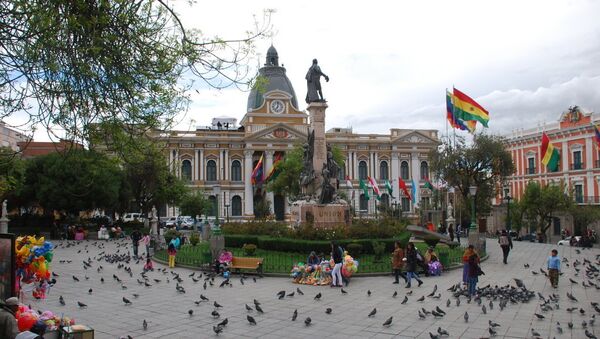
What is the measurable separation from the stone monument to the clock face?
37.0m

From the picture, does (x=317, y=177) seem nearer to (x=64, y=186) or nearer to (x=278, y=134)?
(x=64, y=186)

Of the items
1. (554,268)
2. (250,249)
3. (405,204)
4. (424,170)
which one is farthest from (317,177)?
(424,170)

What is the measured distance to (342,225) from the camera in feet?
71.4

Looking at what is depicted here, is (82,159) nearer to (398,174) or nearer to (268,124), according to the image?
(268,124)

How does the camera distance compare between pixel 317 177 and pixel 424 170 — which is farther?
pixel 424 170

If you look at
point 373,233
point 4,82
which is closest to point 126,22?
point 4,82

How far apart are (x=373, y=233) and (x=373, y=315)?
35.2 ft

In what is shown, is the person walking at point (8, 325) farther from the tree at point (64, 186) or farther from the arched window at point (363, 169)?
the arched window at point (363, 169)

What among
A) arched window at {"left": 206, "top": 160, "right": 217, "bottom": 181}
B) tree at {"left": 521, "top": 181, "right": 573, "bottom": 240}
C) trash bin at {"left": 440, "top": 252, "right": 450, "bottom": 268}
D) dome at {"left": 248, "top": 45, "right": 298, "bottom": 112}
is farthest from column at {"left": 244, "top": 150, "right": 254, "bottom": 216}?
trash bin at {"left": 440, "top": 252, "right": 450, "bottom": 268}

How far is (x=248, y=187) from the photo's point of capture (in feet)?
199

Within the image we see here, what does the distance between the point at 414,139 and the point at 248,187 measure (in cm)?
2248

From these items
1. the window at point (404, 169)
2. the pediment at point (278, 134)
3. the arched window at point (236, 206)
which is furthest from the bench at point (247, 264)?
the window at point (404, 169)

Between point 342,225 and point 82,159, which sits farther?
point 342,225

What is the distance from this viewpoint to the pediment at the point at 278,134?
59469 millimetres
